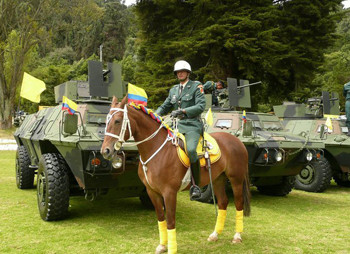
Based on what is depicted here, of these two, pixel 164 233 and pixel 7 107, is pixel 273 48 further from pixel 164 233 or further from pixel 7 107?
pixel 7 107

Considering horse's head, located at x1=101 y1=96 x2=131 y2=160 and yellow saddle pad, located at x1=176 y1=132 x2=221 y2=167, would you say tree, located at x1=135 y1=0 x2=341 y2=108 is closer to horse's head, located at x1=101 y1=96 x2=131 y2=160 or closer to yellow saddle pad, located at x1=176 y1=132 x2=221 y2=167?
yellow saddle pad, located at x1=176 y1=132 x2=221 y2=167

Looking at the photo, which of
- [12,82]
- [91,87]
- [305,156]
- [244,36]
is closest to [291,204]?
[305,156]

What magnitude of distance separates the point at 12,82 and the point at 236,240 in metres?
22.7

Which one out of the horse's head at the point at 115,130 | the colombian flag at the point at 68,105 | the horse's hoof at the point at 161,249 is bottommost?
the horse's hoof at the point at 161,249

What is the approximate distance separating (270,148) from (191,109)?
10.9ft

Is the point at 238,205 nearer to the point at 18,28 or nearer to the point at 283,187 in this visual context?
the point at 283,187

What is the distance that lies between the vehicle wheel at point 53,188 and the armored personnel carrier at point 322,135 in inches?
220

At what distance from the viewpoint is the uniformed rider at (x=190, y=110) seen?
4742 millimetres

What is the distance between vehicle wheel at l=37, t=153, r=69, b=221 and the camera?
5914 mm

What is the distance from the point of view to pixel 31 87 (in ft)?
28.6

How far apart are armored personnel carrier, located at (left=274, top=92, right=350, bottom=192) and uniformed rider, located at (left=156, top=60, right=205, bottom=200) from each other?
188 inches

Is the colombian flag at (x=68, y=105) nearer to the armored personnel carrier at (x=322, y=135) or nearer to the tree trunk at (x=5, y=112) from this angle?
the armored personnel carrier at (x=322, y=135)

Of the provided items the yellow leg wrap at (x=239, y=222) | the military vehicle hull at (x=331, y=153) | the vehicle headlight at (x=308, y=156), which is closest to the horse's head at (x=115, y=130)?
the yellow leg wrap at (x=239, y=222)

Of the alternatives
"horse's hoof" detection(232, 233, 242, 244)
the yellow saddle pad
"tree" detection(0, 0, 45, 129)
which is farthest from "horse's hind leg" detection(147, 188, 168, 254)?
"tree" detection(0, 0, 45, 129)
